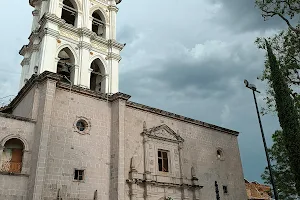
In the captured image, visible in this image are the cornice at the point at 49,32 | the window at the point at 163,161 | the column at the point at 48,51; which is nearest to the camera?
the window at the point at 163,161

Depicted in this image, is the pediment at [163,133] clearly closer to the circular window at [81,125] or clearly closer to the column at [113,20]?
the circular window at [81,125]

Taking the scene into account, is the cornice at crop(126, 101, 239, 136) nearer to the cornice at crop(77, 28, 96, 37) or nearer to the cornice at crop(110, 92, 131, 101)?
the cornice at crop(110, 92, 131, 101)

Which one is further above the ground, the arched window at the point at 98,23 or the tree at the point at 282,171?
the arched window at the point at 98,23

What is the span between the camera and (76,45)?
28844 millimetres

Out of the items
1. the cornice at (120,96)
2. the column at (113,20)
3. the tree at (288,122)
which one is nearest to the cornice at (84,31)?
the column at (113,20)

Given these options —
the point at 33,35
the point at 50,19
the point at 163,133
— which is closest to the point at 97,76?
the point at 50,19

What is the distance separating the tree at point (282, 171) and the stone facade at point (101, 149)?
5643 mm

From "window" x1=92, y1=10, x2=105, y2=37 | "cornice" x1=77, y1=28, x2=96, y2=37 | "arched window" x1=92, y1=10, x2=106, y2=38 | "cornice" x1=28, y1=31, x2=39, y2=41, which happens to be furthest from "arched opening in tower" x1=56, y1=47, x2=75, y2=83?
"window" x1=92, y1=10, x2=105, y2=37

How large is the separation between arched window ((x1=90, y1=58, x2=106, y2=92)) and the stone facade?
34.1 ft

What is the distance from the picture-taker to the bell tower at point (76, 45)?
27281 mm

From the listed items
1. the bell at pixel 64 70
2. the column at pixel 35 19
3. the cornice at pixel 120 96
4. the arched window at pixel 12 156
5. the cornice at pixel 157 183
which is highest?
the column at pixel 35 19

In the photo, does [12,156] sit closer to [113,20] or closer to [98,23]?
[98,23]

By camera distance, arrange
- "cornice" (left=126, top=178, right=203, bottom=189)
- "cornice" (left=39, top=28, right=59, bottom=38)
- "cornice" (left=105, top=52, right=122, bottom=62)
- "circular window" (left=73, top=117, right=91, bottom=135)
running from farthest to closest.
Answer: "cornice" (left=105, top=52, right=122, bottom=62)
"cornice" (left=39, top=28, right=59, bottom=38)
"cornice" (left=126, top=178, right=203, bottom=189)
"circular window" (left=73, top=117, right=91, bottom=135)

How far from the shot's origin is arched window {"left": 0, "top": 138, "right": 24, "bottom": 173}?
47.9 ft
